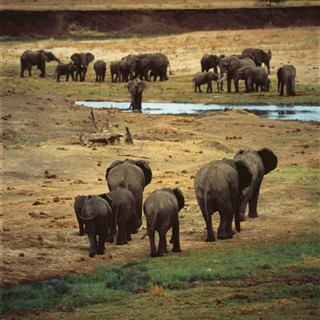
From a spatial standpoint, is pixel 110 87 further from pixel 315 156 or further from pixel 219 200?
pixel 219 200

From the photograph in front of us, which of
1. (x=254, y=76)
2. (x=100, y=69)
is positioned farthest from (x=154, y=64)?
(x=254, y=76)

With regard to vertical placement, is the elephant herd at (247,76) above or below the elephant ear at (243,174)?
below

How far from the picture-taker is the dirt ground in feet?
57.1

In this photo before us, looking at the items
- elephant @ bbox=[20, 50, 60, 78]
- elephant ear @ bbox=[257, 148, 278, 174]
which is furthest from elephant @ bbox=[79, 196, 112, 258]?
elephant @ bbox=[20, 50, 60, 78]

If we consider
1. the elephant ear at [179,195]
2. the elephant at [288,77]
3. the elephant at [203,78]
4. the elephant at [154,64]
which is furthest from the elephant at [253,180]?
the elephant at [154,64]

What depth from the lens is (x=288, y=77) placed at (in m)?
46.2

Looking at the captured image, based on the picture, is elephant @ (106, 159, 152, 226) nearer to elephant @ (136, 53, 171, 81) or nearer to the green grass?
the green grass

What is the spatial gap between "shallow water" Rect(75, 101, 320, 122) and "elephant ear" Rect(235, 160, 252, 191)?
1953cm

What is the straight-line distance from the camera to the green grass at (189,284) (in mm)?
14031

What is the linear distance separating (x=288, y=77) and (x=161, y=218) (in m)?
30.0

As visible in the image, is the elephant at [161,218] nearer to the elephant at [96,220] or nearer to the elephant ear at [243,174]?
the elephant at [96,220]

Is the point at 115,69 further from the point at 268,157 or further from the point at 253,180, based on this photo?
the point at 253,180

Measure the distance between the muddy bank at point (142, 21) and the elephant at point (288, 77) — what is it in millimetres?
42260

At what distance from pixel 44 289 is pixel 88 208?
238cm
